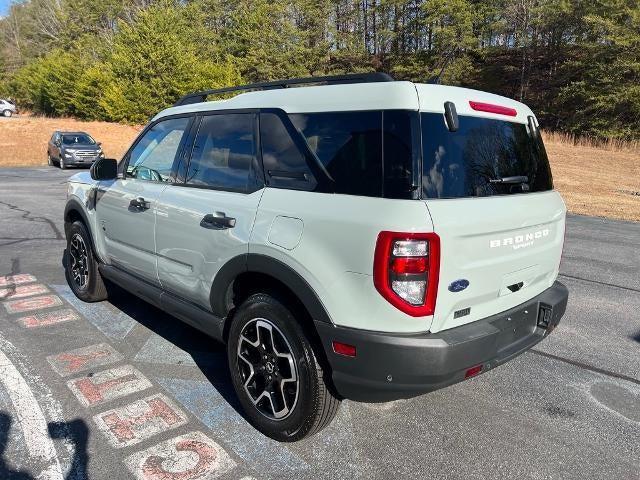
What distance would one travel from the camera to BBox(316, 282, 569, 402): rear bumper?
2.09 metres

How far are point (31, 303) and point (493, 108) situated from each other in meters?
4.55

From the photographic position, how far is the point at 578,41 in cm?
3578

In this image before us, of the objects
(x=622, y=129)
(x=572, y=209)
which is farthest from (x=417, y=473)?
(x=622, y=129)

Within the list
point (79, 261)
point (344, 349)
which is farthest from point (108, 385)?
point (79, 261)

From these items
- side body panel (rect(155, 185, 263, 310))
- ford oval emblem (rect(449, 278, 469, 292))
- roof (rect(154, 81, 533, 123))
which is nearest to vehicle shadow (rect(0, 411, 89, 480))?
side body panel (rect(155, 185, 263, 310))

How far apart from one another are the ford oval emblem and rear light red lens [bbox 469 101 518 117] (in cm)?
94

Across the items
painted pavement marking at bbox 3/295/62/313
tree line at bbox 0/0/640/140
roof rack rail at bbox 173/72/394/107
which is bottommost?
painted pavement marking at bbox 3/295/62/313

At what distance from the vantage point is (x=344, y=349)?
2188 millimetres

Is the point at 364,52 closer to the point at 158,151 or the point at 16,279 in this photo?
the point at 16,279

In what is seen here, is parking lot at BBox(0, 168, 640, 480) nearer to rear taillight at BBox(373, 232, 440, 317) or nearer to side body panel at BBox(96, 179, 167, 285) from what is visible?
side body panel at BBox(96, 179, 167, 285)

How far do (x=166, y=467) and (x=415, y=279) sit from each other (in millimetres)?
1561

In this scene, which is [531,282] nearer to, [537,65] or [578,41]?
[578,41]

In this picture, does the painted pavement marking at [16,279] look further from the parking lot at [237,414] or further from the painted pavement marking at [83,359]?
the painted pavement marking at [83,359]

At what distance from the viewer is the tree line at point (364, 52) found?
32031 millimetres
